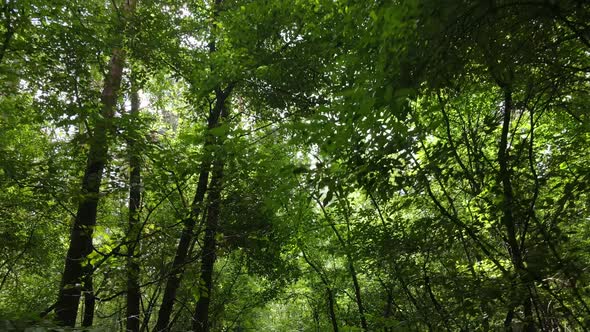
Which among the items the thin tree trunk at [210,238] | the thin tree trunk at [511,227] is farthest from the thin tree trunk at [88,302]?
the thin tree trunk at [511,227]

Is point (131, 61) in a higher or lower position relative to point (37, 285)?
higher

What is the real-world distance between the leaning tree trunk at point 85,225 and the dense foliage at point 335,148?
0.11ft

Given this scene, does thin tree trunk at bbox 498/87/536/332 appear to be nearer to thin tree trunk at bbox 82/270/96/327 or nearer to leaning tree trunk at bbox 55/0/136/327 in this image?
leaning tree trunk at bbox 55/0/136/327

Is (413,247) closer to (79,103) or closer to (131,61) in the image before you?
(79,103)

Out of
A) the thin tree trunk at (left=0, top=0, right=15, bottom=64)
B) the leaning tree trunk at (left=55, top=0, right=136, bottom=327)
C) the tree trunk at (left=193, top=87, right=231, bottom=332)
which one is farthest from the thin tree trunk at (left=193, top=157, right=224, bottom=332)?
the thin tree trunk at (left=0, top=0, right=15, bottom=64)

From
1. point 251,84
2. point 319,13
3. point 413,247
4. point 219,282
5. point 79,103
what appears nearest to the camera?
point 413,247

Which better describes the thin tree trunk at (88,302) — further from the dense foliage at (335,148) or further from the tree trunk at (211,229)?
the tree trunk at (211,229)

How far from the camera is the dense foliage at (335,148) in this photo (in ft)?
8.41

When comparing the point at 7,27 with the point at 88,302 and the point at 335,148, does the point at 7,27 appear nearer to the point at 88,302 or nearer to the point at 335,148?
the point at 88,302

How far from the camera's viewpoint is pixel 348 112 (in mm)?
2273

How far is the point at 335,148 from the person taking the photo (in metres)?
2.35

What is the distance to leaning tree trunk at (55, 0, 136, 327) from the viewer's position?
4664mm

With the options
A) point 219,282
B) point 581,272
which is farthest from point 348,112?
point 219,282

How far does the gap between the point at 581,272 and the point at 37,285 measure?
17645 millimetres
